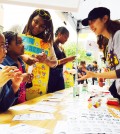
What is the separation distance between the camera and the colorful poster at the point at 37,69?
2229mm

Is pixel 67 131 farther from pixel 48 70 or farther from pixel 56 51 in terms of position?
pixel 56 51

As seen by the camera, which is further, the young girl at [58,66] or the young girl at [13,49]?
the young girl at [58,66]

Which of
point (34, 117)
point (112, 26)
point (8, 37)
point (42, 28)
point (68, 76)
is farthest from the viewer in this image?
point (68, 76)

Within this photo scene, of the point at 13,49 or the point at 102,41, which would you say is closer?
the point at 13,49

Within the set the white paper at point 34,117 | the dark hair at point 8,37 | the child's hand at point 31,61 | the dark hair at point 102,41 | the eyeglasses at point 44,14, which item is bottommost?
the white paper at point 34,117

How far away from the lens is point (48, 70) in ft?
8.89

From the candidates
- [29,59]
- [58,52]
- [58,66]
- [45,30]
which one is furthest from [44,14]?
[58,66]

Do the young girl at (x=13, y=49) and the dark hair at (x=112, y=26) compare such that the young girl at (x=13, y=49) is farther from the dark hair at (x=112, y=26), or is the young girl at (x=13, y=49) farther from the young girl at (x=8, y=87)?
the dark hair at (x=112, y=26)

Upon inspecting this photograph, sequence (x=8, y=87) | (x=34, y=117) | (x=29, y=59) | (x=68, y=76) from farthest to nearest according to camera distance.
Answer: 1. (x=68, y=76)
2. (x=29, y=59)
3. (x=8, y=87)
4. (x=34, y=117)

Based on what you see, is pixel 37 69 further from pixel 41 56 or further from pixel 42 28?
pixel 42 28

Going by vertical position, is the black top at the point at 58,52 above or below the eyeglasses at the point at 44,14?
below

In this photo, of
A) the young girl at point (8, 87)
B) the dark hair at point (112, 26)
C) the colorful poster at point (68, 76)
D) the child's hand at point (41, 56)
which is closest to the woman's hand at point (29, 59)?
the child's hand at point (41, 56)

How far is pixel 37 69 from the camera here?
7.86ft

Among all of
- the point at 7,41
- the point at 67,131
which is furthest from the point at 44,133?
the point at 7,41
